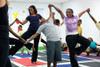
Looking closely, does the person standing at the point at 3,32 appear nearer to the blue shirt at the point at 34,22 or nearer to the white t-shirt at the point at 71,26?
the white t-shirt at the point at 71,26

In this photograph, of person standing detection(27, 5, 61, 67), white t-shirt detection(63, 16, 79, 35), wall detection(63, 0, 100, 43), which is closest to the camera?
person standing detection(27, 5, 61, 67)

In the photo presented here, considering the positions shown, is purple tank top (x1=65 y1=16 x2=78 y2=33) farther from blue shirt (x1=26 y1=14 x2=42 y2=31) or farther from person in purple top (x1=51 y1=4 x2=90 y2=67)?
blue shirt (x1=26 y1=14 x2=42 y2=31)

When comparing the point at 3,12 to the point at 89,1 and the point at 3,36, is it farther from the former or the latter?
the point at 89,1

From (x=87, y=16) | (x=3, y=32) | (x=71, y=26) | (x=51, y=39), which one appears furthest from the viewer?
(x=87, y=16)

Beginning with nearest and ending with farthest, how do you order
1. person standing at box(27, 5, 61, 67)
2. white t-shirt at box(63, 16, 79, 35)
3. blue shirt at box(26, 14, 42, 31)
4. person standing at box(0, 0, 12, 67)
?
person standing at box(0, 0, 12, 67) → person standing at box(27, 5, 61, 67) → white t-shirt at box(63, 16, 79, 35) → blue shirt at box(26, 14, 42, 31)

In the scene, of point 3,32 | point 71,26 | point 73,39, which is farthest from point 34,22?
point 3,32

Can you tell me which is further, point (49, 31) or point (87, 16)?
point (87, 16)

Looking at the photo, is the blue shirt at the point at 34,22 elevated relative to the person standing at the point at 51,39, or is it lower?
elevated

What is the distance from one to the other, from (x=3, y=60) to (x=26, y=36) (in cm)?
301

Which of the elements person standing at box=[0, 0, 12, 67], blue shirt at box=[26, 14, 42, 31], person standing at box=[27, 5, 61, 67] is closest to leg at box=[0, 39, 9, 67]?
person standing at box=[0, 0, 12, 67]

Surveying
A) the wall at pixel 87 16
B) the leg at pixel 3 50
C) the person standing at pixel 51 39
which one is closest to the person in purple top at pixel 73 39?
the person standing at pixel 51 39

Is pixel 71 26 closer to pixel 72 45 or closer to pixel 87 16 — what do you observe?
pixel 72 45

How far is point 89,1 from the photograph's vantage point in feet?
32.6

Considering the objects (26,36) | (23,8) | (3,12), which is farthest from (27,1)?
(3,12)
